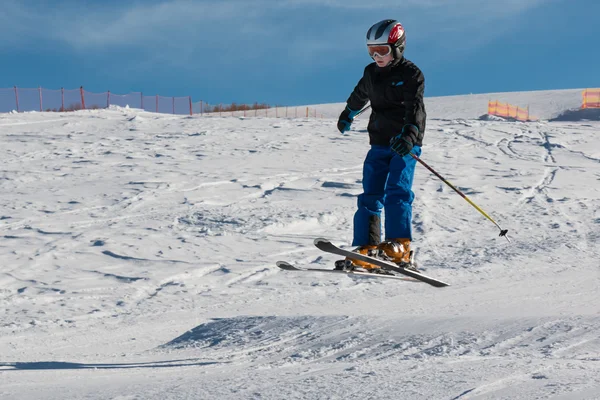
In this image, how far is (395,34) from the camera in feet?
15.2

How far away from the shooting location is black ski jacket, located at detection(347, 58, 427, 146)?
15.4 ft

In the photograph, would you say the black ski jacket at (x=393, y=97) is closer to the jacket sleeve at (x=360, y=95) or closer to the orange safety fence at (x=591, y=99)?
the jacket sleeve at (x=360, y=95)

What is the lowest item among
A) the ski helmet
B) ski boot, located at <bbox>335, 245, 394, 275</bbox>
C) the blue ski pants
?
ski boot, located at <bbox>335, 245, 394, 275</bbox>

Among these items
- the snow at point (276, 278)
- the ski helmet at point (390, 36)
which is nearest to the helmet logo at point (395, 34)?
the ski helmet at point (390, 36)

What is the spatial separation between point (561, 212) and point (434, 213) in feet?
6.33

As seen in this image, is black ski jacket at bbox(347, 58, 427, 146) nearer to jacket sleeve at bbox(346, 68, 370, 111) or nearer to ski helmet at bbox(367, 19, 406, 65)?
jacket sleeve at bbox(346, 68, 370, 111)

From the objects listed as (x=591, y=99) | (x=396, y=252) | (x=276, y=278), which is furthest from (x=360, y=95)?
(x=591, y=99)

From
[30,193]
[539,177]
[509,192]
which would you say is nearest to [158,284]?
[30,193]

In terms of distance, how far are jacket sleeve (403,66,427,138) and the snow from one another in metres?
1.38

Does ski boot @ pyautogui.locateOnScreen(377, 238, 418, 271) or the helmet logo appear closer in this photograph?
the helmet logo

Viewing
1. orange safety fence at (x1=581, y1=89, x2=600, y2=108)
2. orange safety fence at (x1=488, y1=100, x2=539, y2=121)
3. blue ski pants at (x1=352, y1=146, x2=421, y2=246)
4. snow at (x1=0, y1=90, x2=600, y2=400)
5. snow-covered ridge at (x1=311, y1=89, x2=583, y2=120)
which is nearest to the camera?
snow at (x1=0, y1=90, x2=600, y2=400)

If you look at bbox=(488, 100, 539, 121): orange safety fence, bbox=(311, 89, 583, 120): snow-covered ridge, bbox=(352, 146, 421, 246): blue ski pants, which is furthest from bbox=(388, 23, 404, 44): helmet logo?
bbox=(311, 89, 583, 120): snow-covered ridge

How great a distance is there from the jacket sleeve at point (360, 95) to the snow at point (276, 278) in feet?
5.27

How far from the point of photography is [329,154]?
16.0 m
